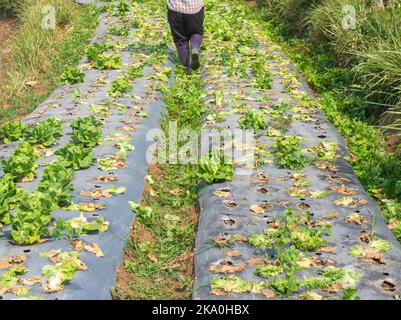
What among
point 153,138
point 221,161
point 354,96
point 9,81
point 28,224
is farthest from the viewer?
point 9,81

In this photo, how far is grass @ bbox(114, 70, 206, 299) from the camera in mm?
4310

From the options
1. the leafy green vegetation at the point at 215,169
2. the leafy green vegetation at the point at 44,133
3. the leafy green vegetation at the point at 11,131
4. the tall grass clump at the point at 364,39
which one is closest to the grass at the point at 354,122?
the tall grass clump at the point at 364,39

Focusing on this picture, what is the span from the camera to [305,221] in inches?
182

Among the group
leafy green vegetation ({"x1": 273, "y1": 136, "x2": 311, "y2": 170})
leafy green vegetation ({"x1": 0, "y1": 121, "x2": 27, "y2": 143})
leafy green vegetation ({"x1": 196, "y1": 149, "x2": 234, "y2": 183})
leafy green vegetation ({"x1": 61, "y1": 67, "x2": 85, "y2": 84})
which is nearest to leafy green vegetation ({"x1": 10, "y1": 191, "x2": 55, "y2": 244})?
leafy green vegetation ({"x1": 196, "y1": 149, "x2": 234, "y2": 183})

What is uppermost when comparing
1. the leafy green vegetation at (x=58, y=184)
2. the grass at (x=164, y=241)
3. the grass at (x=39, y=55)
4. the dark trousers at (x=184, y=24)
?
the dark trousers at (x=184, y=24)

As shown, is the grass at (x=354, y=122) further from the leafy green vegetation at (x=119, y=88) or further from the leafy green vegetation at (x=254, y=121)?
the leafy green vegetation at (x=119, y=88)

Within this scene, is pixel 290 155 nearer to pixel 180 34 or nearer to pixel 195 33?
pixel 195 33

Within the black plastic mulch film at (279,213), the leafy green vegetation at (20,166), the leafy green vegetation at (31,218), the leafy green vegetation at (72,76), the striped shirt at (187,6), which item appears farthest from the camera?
the striped shirt at (187,6)

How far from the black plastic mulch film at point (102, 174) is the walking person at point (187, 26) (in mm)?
448

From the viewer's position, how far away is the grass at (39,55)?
9661 mm

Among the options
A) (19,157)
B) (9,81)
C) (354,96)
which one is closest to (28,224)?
(19,157)

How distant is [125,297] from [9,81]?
7.18 m

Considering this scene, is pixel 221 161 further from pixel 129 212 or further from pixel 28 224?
pixel 28 224

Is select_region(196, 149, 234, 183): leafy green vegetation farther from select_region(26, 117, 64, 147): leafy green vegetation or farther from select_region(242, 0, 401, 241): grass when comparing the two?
select_region(26, 117, 64, 147): leafy green vegetation
